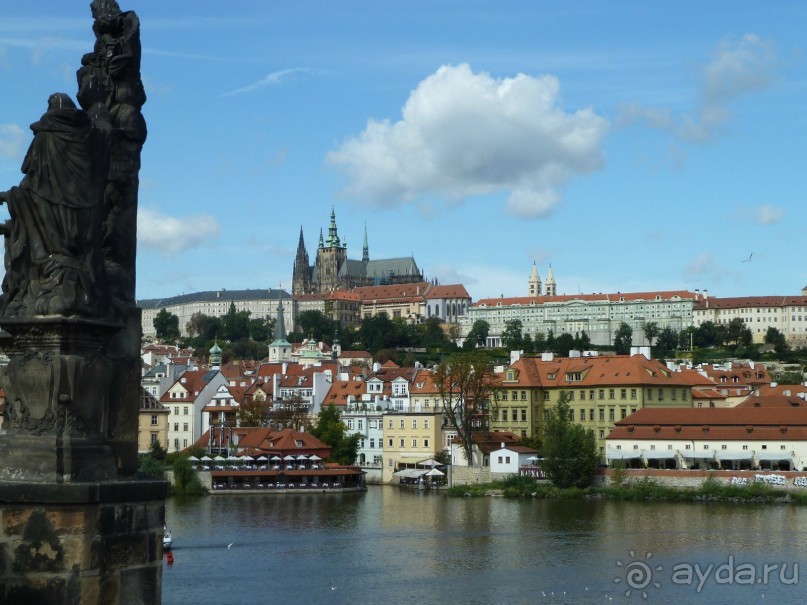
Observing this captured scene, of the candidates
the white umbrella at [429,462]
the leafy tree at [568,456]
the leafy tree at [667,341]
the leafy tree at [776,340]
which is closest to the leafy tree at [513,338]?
the leafy tree at [667,341]

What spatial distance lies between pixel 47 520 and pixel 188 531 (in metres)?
33.3

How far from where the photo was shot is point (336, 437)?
6475 cm

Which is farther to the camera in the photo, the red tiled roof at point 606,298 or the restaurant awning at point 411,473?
the red tiled roof at point 606,298

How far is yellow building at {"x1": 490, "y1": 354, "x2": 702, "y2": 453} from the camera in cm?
6400

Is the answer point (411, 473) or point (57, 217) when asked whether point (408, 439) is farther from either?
→ point (57, 217)

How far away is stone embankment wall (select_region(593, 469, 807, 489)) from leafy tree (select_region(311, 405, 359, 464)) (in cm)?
1550

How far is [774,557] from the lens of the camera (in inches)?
1245

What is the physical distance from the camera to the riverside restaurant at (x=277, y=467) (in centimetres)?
5600

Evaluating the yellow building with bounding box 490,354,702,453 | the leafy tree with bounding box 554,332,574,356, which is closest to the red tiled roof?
the leafy tree with bounding box 554,332,574,356

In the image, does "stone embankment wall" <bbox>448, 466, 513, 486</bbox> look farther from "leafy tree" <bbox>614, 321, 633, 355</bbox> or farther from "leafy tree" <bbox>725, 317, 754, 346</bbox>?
"leafy tree" <bbox>725, 317, 754, 346</bbox>

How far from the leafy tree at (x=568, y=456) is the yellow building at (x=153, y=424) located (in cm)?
2185

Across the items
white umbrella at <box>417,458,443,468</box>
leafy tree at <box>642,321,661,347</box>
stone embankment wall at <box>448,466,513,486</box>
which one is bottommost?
stone embankment wall at <box>448,466,513,486</box>

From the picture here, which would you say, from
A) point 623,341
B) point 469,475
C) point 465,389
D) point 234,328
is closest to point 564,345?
point 623,341

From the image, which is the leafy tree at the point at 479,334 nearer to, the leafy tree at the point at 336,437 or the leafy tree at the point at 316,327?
the leafy tree at the point at 316,327
